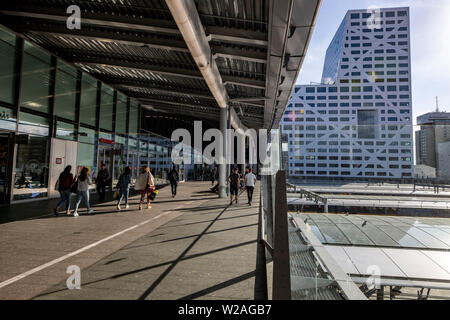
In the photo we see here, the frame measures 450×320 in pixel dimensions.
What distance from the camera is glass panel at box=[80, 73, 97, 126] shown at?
1364 centimetres

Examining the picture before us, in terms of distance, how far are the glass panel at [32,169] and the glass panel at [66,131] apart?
0.78m

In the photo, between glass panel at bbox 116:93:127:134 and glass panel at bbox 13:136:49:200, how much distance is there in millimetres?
5992

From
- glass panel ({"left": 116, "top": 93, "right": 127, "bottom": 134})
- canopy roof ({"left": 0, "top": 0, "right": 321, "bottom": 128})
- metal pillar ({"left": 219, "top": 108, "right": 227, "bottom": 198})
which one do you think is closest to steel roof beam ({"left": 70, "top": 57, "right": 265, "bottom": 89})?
canopy roof ({"left": 0, "top": 0, "right": 321, "bottom": 128})

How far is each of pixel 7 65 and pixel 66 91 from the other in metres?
3.04

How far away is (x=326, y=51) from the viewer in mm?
140125

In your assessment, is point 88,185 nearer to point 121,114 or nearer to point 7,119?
point 7,119

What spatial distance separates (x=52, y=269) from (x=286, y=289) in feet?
11.9

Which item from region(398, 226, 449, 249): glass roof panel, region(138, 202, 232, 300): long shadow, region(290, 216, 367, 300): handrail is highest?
region(290, 216, 367, 300): handrail

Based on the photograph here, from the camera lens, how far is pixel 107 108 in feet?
52.1

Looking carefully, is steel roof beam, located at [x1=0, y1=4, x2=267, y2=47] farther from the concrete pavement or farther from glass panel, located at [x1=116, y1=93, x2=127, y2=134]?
glass panel, located at [x1=116, y1=93, x2=127, y2=134]

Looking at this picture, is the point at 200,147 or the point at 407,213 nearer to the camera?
the point at 407,213
